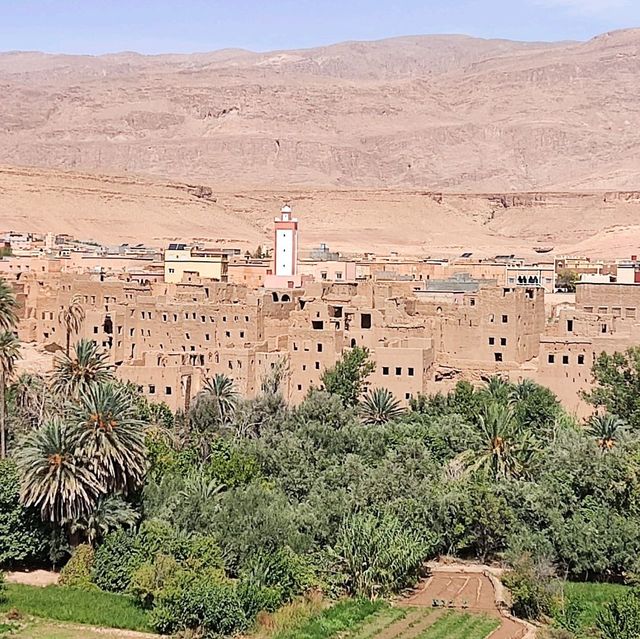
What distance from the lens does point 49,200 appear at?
10056 centimetres

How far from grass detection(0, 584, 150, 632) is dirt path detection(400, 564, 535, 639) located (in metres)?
5.31

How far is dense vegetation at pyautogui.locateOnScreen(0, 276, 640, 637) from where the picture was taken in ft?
82.1

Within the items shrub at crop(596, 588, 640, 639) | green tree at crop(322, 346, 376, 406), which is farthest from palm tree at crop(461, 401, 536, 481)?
shrub at crop(596, 588, 640, 639)

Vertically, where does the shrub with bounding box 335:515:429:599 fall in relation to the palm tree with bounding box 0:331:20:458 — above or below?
below

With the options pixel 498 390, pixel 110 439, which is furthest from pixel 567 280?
pixel 110 439

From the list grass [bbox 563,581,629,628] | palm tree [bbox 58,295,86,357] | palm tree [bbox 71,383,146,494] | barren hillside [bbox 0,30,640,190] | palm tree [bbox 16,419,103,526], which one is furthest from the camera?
barren hillside [bbox 0,30,640,190]

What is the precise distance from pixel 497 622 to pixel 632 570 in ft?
11.7

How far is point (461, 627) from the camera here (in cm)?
2414

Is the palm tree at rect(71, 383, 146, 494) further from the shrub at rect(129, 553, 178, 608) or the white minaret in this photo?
the white minaret

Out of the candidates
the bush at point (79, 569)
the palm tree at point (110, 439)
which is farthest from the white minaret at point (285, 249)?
the bush at point (79, 569)

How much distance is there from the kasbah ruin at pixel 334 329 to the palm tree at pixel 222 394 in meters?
1.07

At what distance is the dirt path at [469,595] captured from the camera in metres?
24.2

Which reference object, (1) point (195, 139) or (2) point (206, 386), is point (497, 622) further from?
(1) point (195, 139)

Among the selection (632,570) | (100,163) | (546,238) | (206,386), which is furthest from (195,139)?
(632,570)
